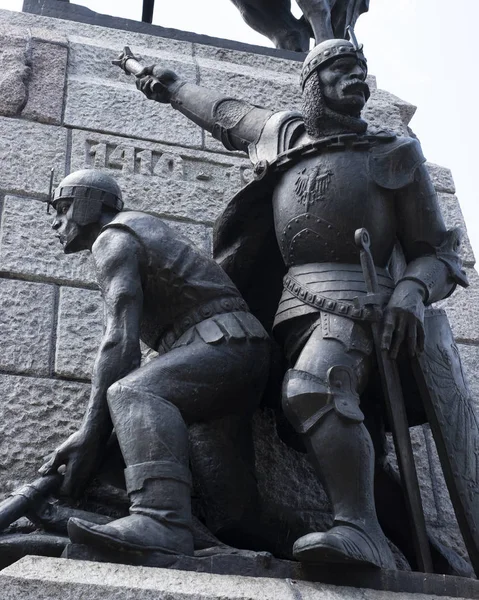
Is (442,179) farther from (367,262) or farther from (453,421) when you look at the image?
(453,421)

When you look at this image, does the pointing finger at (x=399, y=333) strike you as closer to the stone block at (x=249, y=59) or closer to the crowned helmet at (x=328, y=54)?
the crowned helmet at (x=328, y=54)

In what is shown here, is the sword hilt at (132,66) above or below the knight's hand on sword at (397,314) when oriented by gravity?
above

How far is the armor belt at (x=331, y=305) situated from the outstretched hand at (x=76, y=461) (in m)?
0.91

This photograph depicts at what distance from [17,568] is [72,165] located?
8.85 ft

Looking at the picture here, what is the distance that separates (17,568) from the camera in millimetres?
3096

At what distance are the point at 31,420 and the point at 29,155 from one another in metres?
1.53

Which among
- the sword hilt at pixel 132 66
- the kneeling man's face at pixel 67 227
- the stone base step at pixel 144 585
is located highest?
the sword hilt at pixel 132 66

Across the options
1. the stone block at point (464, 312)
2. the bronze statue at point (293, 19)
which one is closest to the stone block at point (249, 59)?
the bronze statue at point (293, 19)

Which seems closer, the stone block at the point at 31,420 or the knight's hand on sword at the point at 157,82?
the stone block at the point at 31,420

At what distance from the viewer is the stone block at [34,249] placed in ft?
16.1

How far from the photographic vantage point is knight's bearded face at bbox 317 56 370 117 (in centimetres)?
429

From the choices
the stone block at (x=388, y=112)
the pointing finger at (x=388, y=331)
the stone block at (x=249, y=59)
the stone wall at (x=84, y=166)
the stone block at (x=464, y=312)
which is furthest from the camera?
the stone block at (x=249, y=59)

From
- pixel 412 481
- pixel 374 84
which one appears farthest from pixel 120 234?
pixel 374 84

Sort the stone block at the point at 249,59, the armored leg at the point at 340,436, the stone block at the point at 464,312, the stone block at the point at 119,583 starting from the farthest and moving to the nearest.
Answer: the stone block at the point at 249,59 < the stone block at the point at 464,312 < the armored leg at the point at 340,436 < the stone block at the point at 119,583
